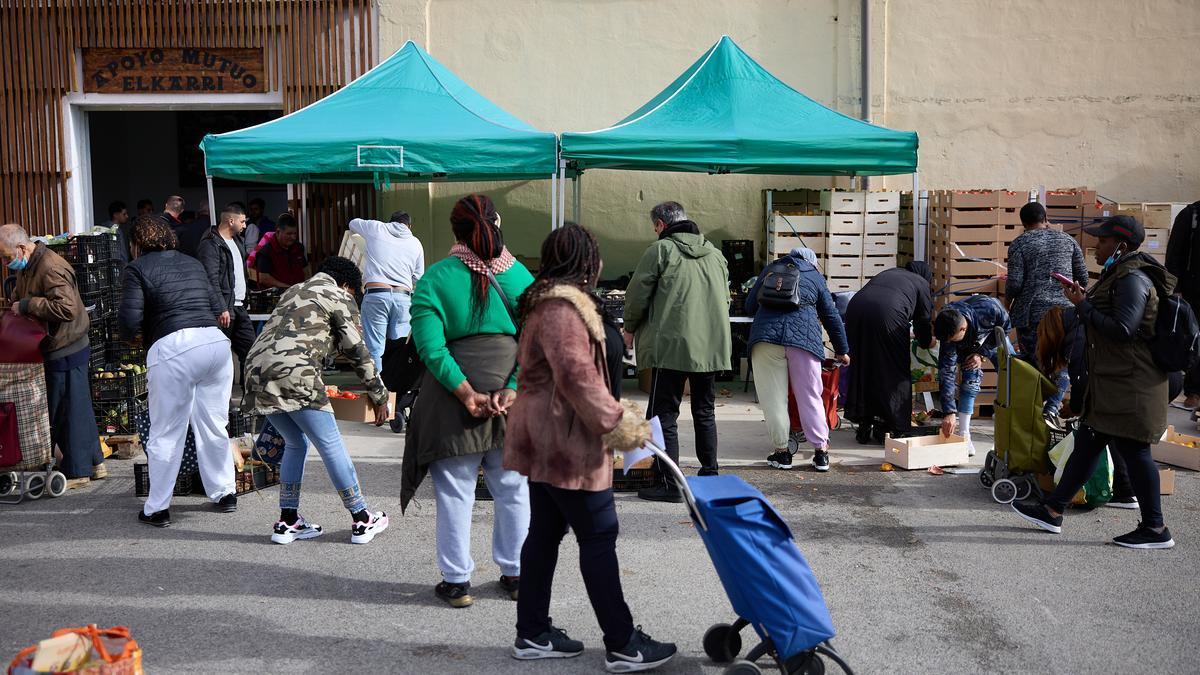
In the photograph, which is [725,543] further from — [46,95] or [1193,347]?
[46,95]

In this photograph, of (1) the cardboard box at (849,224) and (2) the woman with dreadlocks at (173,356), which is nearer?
(2) the woman with dreadlocks at (173,356)

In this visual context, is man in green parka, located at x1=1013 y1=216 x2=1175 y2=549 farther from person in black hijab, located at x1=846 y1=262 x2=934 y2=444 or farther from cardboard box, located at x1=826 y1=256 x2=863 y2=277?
cardboard box, located at x1=826 y1=256 x2=863 y2=277

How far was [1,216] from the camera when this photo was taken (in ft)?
42.8

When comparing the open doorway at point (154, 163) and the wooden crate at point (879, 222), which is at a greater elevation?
the open doorway at point (154, 163)

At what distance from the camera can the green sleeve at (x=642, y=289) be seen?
23.2ft

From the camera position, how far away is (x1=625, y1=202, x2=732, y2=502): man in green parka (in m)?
6.99

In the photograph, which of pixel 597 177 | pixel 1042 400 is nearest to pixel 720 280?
pixel 1042 400

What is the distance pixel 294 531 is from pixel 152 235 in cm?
190

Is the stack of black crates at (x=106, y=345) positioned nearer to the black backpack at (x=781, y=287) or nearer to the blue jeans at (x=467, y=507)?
the blue jeans at (x=467, y=507)

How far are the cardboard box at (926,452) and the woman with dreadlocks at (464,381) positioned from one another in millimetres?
3620

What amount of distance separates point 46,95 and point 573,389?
36.3 ft

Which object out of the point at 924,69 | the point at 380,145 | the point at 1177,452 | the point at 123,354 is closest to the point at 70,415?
the point at 123,354

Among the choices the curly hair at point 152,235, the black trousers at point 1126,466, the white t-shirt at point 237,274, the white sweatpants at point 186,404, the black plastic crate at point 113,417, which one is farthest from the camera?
the white t-shirt at point 237,274

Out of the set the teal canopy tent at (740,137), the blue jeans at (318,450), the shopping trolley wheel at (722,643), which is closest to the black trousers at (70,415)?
the blue jeans at (318,450)
